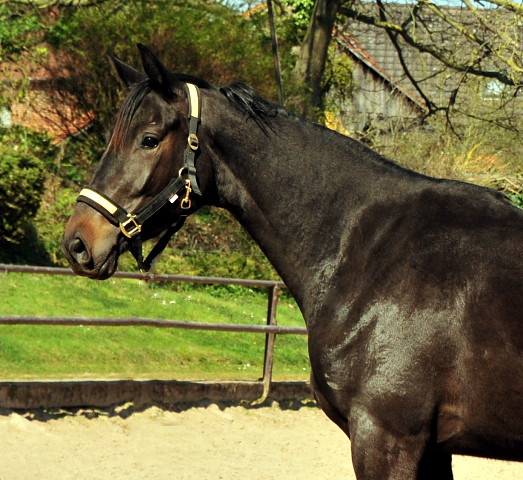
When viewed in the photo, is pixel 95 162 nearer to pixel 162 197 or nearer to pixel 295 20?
pixel 295 20

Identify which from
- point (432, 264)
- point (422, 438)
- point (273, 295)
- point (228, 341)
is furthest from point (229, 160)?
point (228, 341)

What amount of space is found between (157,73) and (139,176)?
0.41 m

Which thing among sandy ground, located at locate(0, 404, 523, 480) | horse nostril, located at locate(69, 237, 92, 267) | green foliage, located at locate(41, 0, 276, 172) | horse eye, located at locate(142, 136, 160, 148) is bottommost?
sandy ground, located at locate(0, 404, 523, 480)

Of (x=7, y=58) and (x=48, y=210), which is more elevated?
(x=7, y=58)

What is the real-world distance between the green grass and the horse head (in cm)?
382

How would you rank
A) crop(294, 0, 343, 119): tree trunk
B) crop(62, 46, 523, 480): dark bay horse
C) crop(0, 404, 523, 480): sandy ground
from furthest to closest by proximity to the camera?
crop(294, 0, 343, 119): tree trunk < crop(0, 404, 523, 480): sandy ground < crop(62, 46, 523, 480): dark bay horse

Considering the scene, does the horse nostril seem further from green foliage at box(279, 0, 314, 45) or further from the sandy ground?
green foliage at box(279, 0, 314, 45)

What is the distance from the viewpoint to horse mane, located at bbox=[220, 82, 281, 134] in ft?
9.51

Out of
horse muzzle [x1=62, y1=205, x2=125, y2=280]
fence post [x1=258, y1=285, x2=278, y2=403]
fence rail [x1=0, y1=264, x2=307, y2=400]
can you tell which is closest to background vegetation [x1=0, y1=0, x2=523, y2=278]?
fence post [x1=258, y1=285, x2=278, y2=403]

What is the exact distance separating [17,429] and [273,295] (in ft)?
9.09

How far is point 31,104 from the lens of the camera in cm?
1098

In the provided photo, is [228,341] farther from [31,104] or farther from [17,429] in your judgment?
[31,104]

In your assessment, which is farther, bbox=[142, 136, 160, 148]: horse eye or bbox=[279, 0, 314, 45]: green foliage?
bbox=[279, 0, 314, 45]: green foliage

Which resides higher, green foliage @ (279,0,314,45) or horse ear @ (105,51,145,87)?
green foliage @ (279,0,314,45)
